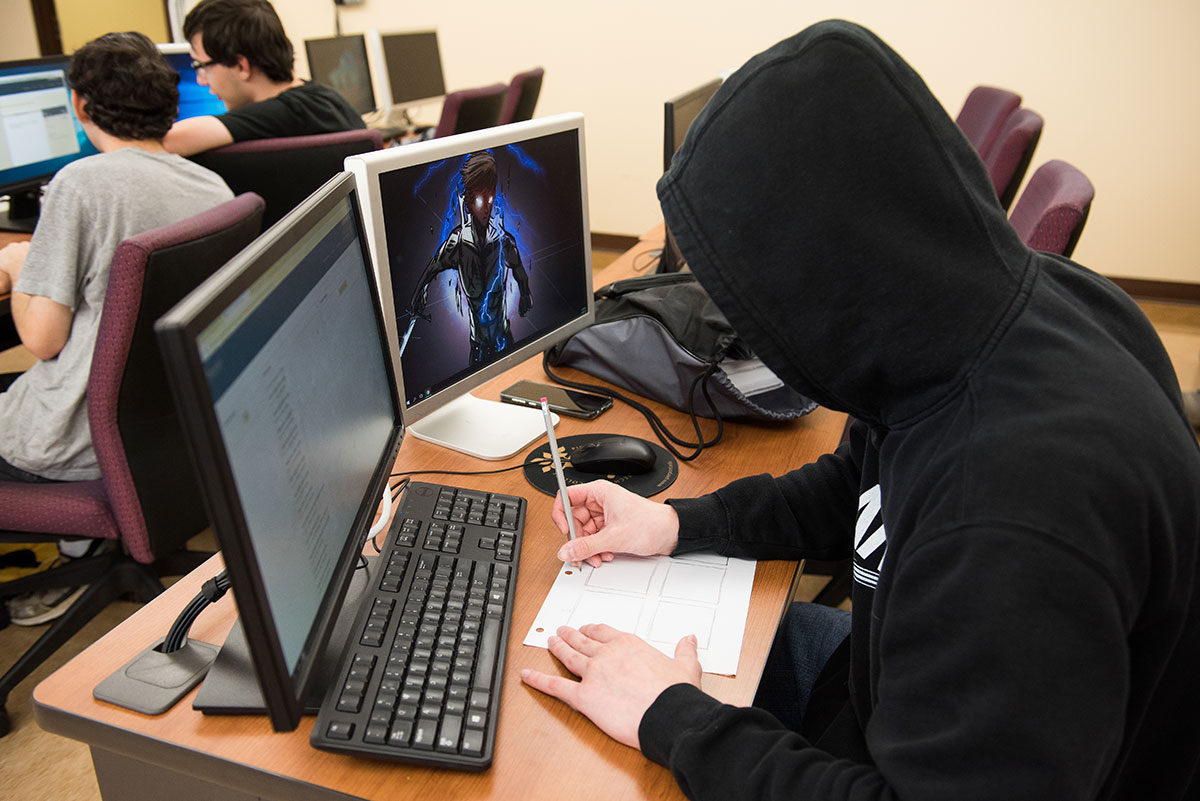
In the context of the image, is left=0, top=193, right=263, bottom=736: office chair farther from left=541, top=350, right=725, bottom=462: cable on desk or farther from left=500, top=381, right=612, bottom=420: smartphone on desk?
left=541, top=350, right=725, bottom=462: cable on desk

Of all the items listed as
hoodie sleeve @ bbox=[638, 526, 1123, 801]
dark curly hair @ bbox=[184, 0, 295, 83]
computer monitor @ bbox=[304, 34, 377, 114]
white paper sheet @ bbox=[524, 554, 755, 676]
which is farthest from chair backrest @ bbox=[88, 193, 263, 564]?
computer monitor @ bbox=[304, 34, 377, 114]

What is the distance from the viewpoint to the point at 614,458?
120 cm

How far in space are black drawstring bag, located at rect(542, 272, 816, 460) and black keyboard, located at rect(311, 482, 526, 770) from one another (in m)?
0.40

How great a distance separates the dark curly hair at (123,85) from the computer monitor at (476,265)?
3.30 feet

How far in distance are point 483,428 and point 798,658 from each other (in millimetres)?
554

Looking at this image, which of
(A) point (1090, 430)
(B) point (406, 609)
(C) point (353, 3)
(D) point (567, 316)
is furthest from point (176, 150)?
(C) point (353, 3)

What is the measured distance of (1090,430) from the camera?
606 mm

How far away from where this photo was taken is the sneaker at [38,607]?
6.47ft

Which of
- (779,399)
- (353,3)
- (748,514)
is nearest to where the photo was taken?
(748,514)

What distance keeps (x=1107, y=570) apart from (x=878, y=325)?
23cm

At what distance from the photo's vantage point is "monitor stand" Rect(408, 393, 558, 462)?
4.20 feet

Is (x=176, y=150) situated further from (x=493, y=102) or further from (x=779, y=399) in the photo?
(x=779, y=399)

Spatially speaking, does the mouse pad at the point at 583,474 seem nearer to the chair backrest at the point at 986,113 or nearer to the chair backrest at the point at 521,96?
the chair backrest at the point at 986,113

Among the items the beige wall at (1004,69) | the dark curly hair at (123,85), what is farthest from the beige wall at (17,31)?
the dark curly hair at (123,85)
